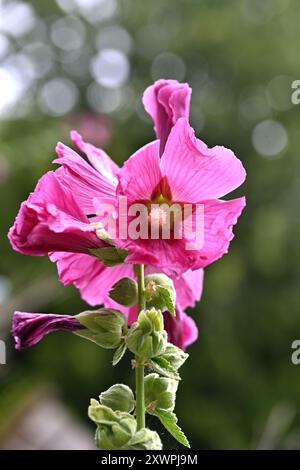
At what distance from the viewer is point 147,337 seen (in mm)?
319

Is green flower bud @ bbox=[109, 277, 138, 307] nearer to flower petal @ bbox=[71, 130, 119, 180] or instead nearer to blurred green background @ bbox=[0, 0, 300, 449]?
flower petal @ bbox=[71, 130, 119, 180]

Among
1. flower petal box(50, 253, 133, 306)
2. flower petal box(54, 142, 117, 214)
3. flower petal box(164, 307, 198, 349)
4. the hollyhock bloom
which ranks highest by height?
flower petal box(54, 142, 117, 214)

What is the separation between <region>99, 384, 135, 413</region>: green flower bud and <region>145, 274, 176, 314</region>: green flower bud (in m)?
0.04

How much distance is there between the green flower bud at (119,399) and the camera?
338mm

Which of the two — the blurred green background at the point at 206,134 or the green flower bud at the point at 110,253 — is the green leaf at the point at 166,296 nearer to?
the green flower bud at the point at 110,253

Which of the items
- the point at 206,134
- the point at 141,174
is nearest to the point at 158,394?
the point at 141,174

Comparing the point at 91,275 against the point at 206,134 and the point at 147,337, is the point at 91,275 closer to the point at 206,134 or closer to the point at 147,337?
the point at 147,337

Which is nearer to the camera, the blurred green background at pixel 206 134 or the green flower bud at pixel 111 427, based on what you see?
the green flower bud at pixel 111 427

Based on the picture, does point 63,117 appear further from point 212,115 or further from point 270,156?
point 270,156

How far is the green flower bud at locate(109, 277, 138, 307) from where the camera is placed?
0.35 m

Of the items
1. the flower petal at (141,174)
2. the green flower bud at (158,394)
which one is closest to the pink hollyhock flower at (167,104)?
the flower petal at (141,174)

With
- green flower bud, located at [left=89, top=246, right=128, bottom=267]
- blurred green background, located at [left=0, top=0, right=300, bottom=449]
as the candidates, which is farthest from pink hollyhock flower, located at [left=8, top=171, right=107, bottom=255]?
blurred green background, located at [left=0, top=0, right=300, bottom=449]

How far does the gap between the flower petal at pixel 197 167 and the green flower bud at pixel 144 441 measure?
13 cm
